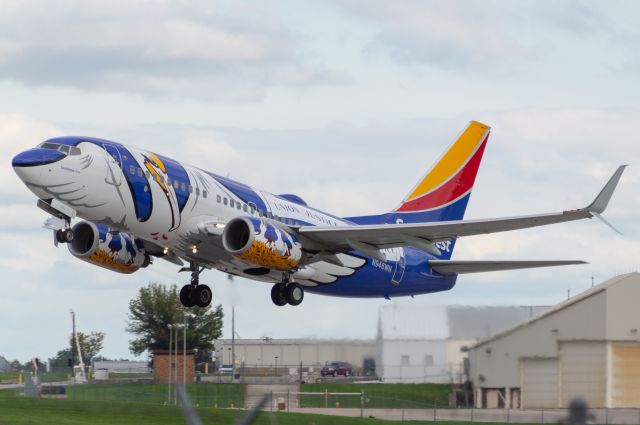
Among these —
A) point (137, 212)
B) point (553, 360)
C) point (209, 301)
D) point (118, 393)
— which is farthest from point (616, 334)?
point (118, 393)

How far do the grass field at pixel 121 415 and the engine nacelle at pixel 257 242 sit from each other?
622 cm

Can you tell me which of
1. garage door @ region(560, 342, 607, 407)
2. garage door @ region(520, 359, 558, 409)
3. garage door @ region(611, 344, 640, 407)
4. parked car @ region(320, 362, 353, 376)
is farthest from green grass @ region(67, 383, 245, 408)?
garage door @ region(611, 344, 640, 407)

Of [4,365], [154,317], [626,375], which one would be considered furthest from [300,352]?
[4,365]

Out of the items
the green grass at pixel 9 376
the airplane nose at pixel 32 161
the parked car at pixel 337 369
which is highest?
the airplane nose at pixel 32 161

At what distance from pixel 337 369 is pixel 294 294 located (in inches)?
140

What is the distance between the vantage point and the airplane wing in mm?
43000

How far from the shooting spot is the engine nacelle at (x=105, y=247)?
46.4m

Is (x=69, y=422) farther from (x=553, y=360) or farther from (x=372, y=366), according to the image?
(x=553, y=360)

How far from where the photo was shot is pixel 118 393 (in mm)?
62094

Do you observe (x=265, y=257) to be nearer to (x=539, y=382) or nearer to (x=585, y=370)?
(x=539, y=382)

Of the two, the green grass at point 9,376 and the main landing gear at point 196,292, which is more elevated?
the main landing gear at point 196,292

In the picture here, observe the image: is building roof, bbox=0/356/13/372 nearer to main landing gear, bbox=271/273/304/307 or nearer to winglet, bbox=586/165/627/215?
main landing gear, bbox=271/273/304/307

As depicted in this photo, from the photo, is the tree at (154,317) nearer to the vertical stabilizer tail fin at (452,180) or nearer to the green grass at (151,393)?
the green grass at (151,393)

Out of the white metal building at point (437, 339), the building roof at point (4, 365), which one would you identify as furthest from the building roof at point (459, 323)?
the building roof at point (4, 365)
